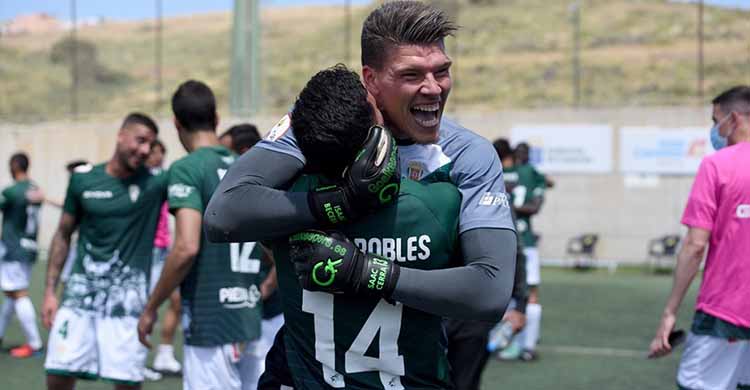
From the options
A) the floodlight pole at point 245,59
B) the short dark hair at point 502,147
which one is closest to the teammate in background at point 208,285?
the short dark hair at point 502,147

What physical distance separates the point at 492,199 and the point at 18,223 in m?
9.27

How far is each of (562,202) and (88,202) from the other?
14862 mm

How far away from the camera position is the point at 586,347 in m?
10.8

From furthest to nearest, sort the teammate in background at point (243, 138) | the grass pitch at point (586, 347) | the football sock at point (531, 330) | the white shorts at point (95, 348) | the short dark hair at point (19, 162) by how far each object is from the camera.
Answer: the short dark hair at point (19, 162) → the football sock at point (531, 330) → the grass pitch at point (586, 347) → the teammate in background at point (243, 138) → the white shorts at point (95, 348)

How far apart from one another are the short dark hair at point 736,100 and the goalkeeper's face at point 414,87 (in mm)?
2977

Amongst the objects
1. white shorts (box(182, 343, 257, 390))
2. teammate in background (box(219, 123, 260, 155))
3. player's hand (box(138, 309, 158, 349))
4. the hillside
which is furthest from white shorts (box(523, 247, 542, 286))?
the hillside

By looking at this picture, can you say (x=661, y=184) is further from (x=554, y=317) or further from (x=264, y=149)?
(x=264, y=149)

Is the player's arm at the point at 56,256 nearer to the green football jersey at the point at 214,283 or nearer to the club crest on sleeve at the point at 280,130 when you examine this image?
the green football jersey at the point at 214,283

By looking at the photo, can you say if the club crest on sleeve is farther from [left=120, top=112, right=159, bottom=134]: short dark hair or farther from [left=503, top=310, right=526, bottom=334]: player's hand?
[left=120, top=112, right=159, bottom=134]: short dark hair

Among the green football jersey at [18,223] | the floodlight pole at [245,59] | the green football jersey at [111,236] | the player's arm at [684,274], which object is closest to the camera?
the player's arm at [684,274]

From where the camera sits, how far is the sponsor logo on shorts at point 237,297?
5.63 metres

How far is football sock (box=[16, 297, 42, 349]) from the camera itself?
1029cm

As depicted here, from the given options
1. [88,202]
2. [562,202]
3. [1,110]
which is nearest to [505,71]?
[562,202]

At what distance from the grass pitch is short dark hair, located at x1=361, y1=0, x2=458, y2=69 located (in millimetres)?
6149
